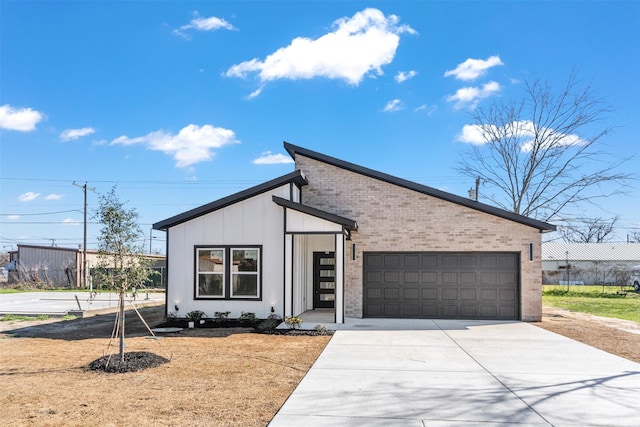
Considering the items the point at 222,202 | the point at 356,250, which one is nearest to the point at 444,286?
the point at 356,250

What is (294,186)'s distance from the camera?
1507 cm

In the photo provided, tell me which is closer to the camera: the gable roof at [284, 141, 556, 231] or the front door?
the gable roof at [284, 141, 556, 231]

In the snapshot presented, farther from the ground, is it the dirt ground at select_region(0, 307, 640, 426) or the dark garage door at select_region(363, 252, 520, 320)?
the dark garage door at select_region(363, 252, 520, 320)

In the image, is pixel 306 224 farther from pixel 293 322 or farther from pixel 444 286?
pixel 444 286

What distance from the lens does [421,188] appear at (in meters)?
15.3

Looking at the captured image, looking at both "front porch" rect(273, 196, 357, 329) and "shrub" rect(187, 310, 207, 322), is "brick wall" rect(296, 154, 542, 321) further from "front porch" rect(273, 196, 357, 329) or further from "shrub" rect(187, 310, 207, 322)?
"shrub" rect(187, 310, 207, 322)

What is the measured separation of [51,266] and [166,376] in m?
35.9

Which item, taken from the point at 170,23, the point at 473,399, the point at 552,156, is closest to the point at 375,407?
the point at 473,399

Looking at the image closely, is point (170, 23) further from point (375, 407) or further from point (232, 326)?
point (375, 407)

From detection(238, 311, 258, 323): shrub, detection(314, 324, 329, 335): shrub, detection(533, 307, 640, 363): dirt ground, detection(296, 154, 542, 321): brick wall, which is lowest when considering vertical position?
detection(533, 307, 640, 363): dirt ground

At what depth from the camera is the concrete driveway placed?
5.67m

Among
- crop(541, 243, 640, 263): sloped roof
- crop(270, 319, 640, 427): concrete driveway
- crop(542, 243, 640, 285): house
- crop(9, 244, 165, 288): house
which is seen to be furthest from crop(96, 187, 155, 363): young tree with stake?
crop(541, 243, 640, 263): sloped roof

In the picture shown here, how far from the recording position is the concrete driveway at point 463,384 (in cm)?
567

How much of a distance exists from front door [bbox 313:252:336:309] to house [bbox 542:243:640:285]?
32109 mm
